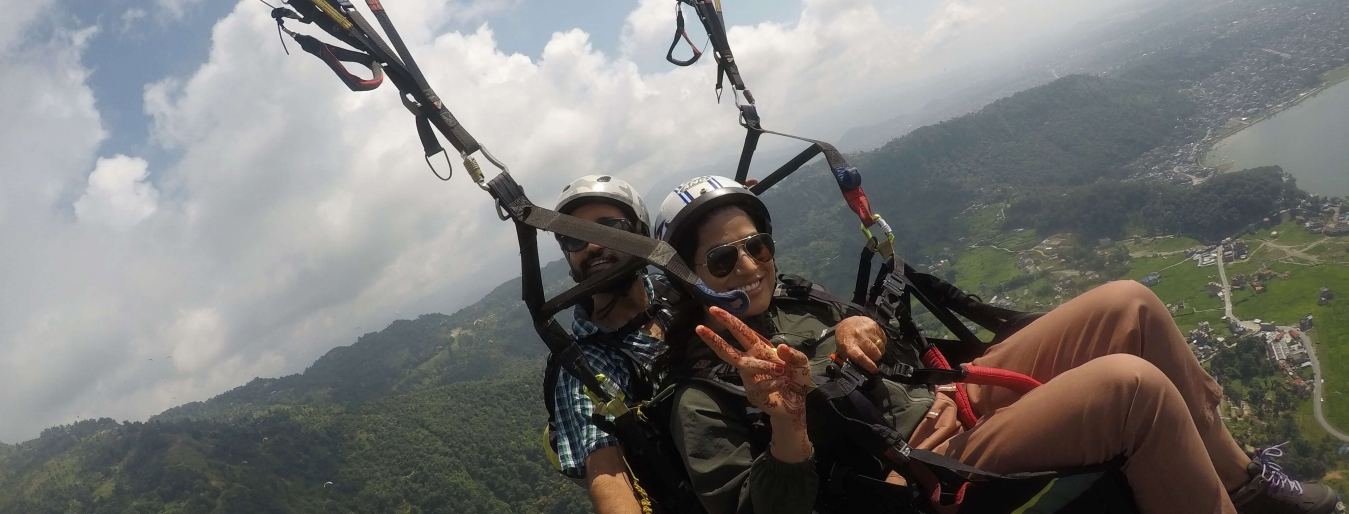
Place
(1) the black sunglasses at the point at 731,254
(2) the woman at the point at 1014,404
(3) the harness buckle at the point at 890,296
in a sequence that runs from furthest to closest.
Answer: (3) the harness buckle at the point at 890,296 < (1) the black sunglasses at the point at 731,254 < (2) the woman at the point at 1014,404

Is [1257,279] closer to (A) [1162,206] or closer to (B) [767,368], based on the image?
(A) [1162,206]

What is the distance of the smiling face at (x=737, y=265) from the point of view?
9.11 feet

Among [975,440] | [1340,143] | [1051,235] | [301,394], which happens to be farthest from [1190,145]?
[301,394]

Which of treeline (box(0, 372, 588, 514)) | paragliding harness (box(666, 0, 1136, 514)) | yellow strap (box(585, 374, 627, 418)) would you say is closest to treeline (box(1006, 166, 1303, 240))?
treeline (box(0, 372, 588, 514))

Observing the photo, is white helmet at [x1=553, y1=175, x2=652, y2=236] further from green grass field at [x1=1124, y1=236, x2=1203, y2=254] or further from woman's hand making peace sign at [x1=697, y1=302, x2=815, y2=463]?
green grass field at [x1=1124, y1=236, x2=1203, y2=254]

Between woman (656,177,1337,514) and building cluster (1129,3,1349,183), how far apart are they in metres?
97.6

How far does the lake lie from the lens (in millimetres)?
62719

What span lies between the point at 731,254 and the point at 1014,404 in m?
1.33

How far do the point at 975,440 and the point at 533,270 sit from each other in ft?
6.54

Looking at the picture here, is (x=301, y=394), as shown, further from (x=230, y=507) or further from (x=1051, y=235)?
(x=1051, y=235)

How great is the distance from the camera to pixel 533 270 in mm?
2555

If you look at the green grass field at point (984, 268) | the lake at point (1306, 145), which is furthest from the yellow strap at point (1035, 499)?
the lake at point (1306, 145)

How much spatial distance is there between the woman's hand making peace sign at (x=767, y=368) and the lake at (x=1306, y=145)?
275ft

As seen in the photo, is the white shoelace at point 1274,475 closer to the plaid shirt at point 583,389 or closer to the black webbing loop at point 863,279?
the black webbing loop at point 863,279
